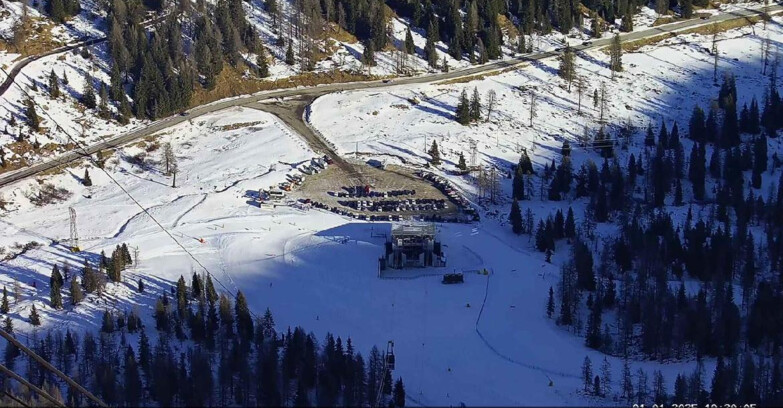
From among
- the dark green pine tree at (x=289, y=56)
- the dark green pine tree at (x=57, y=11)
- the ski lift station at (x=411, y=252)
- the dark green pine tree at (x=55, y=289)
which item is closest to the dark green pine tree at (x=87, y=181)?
the dark green pine tree at (x=55, y=289)

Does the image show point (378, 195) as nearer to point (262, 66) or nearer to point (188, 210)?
point (188, 210)

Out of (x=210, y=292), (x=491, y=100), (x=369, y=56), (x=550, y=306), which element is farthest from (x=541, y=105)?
(x=210, y=292)

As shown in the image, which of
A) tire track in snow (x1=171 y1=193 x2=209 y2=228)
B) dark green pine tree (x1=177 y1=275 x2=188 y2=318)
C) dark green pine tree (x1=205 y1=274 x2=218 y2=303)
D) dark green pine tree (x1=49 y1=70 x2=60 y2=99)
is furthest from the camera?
dark green pine tree (x1=49 y1=70 x2=60 y2=99)

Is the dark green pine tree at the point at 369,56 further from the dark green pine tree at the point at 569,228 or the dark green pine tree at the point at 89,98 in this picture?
the dark green pine tree at the point at 569,228

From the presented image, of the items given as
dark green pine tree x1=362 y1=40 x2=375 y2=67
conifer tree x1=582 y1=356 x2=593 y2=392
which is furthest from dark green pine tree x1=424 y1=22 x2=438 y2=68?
conifer tree x1=582 y1=356 x2=593 y2=392

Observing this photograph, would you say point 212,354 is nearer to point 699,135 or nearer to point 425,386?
point 425,386

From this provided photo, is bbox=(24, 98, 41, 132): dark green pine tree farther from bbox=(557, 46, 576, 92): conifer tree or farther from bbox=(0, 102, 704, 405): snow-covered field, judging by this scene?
bbox=(557, 46, 576, 92): conifer tree

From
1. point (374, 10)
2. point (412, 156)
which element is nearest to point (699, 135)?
point (412, 156)
